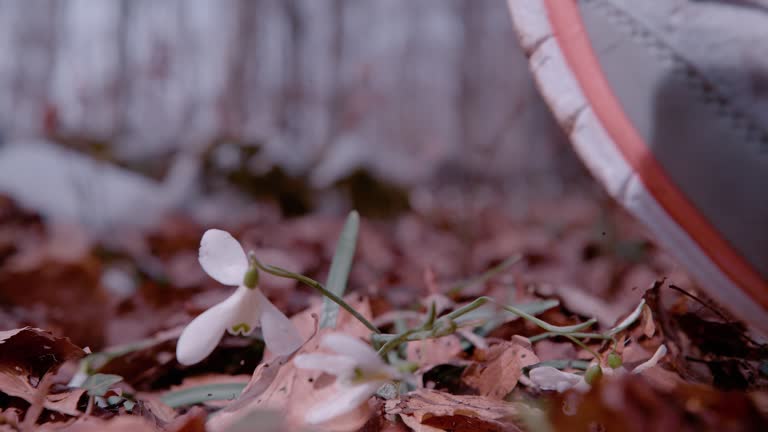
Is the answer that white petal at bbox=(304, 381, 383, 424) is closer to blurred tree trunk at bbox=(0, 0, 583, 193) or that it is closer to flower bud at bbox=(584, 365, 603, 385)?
flower bud at bbox=(584, 365, 603, 385)

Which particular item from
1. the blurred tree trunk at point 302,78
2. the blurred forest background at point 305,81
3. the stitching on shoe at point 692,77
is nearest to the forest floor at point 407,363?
the stitching on shoe at point 692,77

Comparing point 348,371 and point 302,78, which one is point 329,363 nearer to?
point 348,371

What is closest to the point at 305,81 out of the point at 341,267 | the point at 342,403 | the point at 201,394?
the point at 341,267

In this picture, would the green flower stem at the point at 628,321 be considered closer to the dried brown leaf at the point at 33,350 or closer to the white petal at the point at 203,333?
the white petal at the point at 203,333

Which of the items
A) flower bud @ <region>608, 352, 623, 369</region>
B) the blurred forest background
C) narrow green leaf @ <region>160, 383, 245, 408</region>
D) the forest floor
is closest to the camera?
the forest floor

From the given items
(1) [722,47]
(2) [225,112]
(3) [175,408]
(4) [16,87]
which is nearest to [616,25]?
(1) [722,47]

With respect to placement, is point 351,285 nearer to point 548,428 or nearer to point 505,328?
point 505,328

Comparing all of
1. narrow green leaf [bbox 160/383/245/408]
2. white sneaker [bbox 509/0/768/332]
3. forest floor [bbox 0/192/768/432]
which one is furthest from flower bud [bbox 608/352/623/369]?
narrow green leaf [bbox 160/383/245/408]
